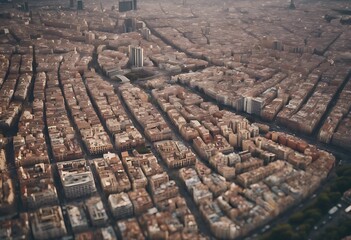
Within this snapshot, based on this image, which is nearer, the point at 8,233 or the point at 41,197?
the point at 8,233

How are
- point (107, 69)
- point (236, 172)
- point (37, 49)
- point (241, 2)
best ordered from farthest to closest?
point (241, 2) → point (37, 49) → point (107, 69) → point (236, 172)

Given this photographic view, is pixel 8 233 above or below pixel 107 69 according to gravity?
below

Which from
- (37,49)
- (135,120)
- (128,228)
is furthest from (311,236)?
(37,49)

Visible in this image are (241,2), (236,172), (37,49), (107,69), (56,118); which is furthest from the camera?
(241,2)

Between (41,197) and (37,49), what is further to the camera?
(37,49)

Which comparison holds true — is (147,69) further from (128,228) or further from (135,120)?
(128,228)

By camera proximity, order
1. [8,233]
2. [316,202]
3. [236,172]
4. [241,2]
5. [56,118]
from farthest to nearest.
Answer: [241,2] < [56,118] < [236,172] < [316,202] < [8,233]

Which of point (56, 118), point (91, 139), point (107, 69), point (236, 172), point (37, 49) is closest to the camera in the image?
point (236, 172)

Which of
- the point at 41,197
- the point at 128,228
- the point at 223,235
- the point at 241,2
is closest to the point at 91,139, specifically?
the point at 41,197

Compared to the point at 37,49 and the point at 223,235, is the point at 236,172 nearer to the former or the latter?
the point at 223,235
